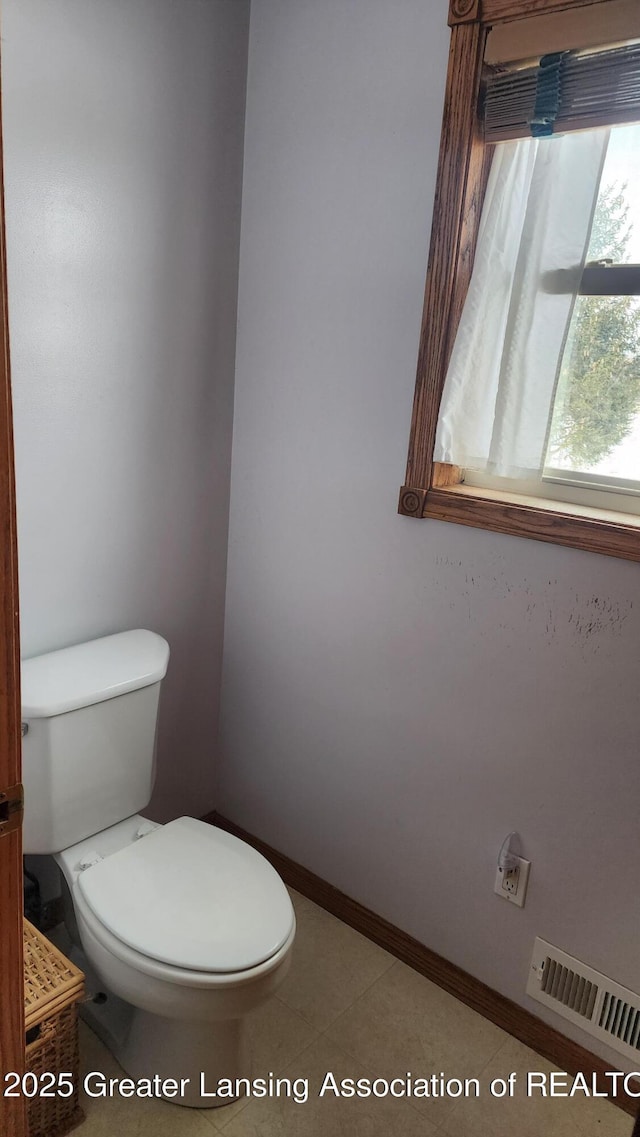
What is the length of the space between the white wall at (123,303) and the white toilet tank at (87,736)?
142mm

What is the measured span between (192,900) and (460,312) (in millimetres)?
1278

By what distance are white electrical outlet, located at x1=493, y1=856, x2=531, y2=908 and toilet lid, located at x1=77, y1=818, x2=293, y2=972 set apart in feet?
1.61

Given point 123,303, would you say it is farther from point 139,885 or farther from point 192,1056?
point 192,1056

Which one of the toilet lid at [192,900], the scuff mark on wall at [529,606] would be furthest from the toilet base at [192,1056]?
the scuff mark on wall at [529,606]

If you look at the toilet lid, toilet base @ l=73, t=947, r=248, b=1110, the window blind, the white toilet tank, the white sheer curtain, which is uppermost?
the window blind

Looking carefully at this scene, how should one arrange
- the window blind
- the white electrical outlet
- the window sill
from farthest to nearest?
the white electrical outlet → the window sill → the window blind

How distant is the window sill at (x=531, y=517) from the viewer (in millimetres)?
1439

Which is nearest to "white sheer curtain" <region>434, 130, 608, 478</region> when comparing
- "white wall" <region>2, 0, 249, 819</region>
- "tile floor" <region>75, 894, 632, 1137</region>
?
"white wall" <region>2, 0, 249, 819</region>

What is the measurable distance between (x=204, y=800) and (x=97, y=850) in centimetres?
61

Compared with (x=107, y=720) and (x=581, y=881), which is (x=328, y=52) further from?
(x=581, y=881)

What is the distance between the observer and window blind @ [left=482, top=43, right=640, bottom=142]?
1307mm

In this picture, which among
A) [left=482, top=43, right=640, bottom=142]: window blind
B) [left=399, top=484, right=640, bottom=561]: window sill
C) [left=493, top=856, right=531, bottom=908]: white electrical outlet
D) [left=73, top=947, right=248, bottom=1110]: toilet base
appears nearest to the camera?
[left=482, top=43, right=640, bottom=142]: window blind

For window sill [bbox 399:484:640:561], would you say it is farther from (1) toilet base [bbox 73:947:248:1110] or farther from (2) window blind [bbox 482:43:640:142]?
(1) toilet base [bbox 73:947:248:1110]

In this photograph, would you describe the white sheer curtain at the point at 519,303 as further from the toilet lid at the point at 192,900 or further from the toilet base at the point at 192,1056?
the toilet base at the point at 192,1056
